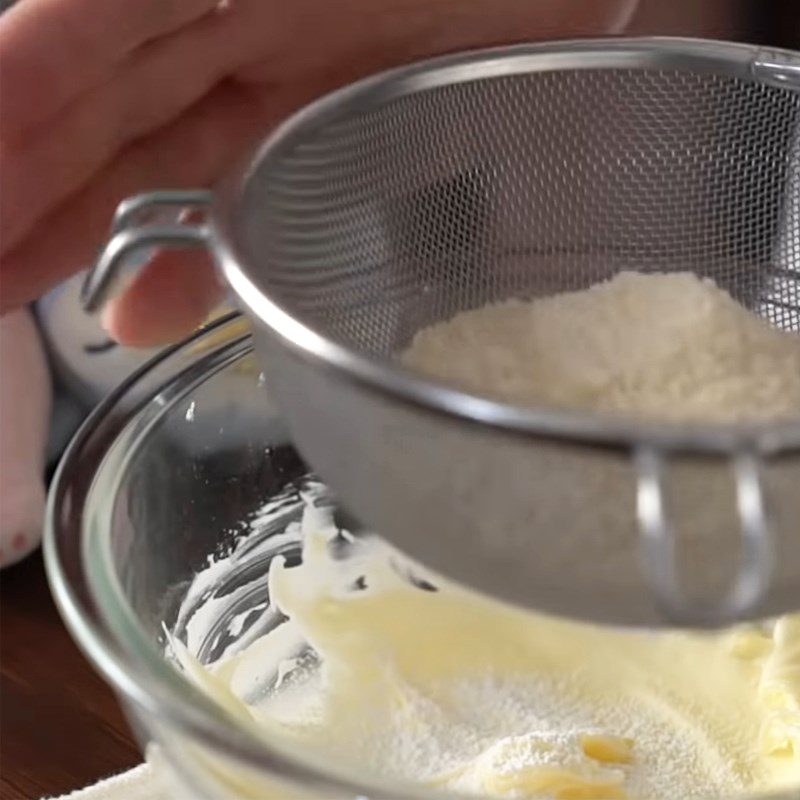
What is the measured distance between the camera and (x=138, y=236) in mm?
455

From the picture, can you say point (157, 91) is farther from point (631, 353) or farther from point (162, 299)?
point (631, 353)

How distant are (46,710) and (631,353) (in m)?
→ 0.35

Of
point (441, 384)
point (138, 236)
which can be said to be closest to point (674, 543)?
point (441, 384)

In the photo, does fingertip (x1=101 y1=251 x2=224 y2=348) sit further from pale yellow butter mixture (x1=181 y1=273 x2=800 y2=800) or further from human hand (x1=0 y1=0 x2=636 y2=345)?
pale yellow butter mixture (x1=181 y1=273 x2=800 y2=800)

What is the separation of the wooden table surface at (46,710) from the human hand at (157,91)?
197mm

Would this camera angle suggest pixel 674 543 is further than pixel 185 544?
No

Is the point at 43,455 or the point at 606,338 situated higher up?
the point at 606,338

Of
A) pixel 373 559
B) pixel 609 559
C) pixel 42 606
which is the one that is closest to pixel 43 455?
pixel 42 606

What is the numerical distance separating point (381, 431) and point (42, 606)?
1.25ft

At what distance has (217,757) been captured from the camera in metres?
0.44

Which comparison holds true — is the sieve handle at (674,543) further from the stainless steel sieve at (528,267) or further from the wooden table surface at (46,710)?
the wooden table surface at (46,710)

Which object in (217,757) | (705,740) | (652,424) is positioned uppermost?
(652,424)

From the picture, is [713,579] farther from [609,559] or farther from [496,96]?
[496,96]

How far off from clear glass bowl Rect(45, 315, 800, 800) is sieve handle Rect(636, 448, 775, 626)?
3.7 inches
